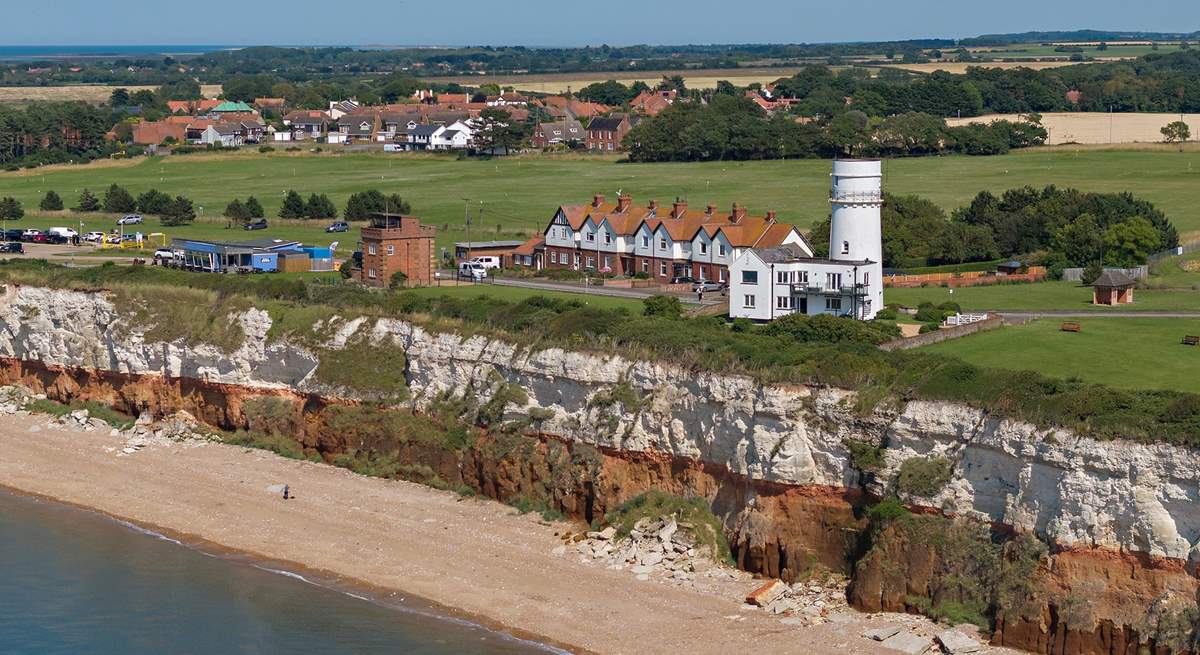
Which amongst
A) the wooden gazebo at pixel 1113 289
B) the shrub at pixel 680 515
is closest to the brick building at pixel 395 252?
the shrub at pixel 680 515

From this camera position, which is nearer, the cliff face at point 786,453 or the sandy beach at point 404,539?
the cliff face at point 786,453

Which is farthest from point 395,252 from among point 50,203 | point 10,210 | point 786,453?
point 50,203

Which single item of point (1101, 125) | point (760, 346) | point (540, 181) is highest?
point (1101, 125)

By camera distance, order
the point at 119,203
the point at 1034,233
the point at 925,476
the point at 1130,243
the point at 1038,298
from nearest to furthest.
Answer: the point at 925,476 < the point at 1038,298 < the point at 1130,243 < the point at 1034,233 < the point at 119,203

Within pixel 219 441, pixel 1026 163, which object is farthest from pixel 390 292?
pixel 1026 163

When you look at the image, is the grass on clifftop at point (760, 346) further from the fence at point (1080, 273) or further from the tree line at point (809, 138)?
the tree line at point (809, 138)

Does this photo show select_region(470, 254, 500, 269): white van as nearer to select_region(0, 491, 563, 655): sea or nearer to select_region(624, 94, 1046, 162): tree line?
select_region(0, 491, 563, 655): sea

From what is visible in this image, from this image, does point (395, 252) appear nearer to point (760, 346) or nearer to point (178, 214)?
point (760, 346)
